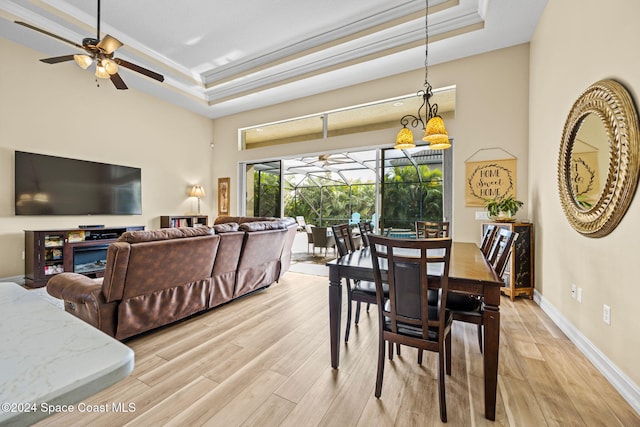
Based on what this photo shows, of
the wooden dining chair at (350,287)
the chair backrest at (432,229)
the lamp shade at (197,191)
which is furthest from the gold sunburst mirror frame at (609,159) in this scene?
the lamp shade at (197,191)

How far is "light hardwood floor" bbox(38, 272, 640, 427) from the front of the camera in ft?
5.03

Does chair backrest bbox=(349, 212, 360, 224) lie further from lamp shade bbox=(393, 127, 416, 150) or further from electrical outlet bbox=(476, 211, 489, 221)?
lamp shade bbox=(393, 127, 416, 150)

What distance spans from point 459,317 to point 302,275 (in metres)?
3.19

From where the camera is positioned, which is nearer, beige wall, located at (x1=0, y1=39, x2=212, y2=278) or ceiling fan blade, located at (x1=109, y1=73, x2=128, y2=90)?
ceiling fan blade, located at (x1=109, y1=73, x2=128, y2=90)

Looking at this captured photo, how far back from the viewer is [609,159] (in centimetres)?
193

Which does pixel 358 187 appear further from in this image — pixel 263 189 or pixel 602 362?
pixel 602 362

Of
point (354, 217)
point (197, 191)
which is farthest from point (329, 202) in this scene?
point (197, 191)

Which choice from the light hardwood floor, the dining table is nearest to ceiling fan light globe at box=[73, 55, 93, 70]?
the light hardwood floor

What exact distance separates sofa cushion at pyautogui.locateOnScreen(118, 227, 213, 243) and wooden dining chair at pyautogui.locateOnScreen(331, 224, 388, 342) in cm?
125

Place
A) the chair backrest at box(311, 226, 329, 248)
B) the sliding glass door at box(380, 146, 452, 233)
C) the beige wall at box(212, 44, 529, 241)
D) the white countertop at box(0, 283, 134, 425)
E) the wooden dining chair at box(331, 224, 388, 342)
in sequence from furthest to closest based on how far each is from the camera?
the chair backrest at box(311, 226, 329, 248) < the sliding glass door at box(380, 146, 452, 233) < the beige wall at box(212, 44, 529, 241) < the wooden dining chair at box(331, 224, 388, 342) < the white countertop at box(0, 283, 134, 425)

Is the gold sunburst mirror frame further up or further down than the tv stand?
further up

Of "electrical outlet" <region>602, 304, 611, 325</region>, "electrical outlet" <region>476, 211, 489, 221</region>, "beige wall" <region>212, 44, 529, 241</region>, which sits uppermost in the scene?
"beige wall" <region>212, 44, 529, 241</region>

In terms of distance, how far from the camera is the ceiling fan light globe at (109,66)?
305 cm

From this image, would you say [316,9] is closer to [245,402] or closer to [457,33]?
[457,33]
